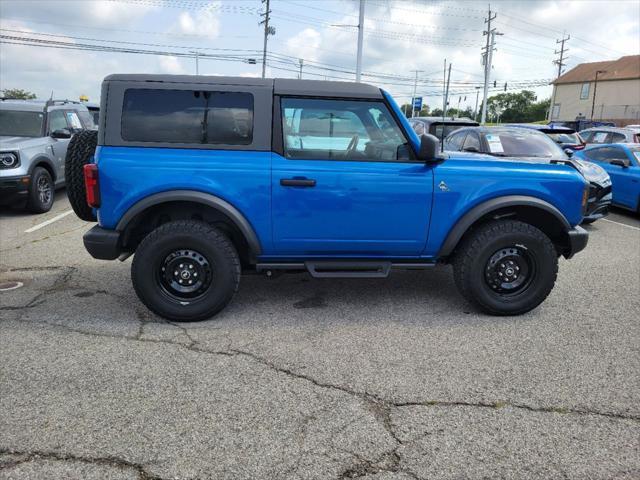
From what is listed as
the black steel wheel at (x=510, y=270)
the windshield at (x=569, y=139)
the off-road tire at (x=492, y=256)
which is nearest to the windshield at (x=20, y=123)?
the off-road tire at (x=492, y=256)

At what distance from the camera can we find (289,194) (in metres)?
3.84

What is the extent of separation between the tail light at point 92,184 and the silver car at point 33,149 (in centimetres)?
510

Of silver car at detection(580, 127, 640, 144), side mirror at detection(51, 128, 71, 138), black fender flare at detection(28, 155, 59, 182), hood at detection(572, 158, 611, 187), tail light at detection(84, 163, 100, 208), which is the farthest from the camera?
silver car at detection(580, 127, 640, 144)

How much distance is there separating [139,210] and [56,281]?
74.3 inches

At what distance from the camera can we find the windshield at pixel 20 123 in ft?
28.8

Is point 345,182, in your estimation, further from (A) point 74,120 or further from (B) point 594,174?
(A) point 74,120

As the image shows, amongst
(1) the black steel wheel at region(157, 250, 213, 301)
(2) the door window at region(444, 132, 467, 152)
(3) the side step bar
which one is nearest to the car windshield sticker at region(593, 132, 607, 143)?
(2) the door window at region(444, 132, 467, 152)

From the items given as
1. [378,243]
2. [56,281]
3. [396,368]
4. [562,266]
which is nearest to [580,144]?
[562,266]

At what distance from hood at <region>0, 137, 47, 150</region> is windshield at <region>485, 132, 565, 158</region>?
7583 mm

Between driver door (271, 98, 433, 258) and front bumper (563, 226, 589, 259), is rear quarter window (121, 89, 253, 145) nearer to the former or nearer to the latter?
driver door (271, 98, 433, 258)

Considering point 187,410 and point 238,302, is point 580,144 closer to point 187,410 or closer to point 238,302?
point 238,302

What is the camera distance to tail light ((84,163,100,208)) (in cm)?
368

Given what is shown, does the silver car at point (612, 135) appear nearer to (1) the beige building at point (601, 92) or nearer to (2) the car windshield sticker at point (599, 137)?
(2) the car windshield sticker at point (599, 137)

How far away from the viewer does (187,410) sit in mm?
2771
